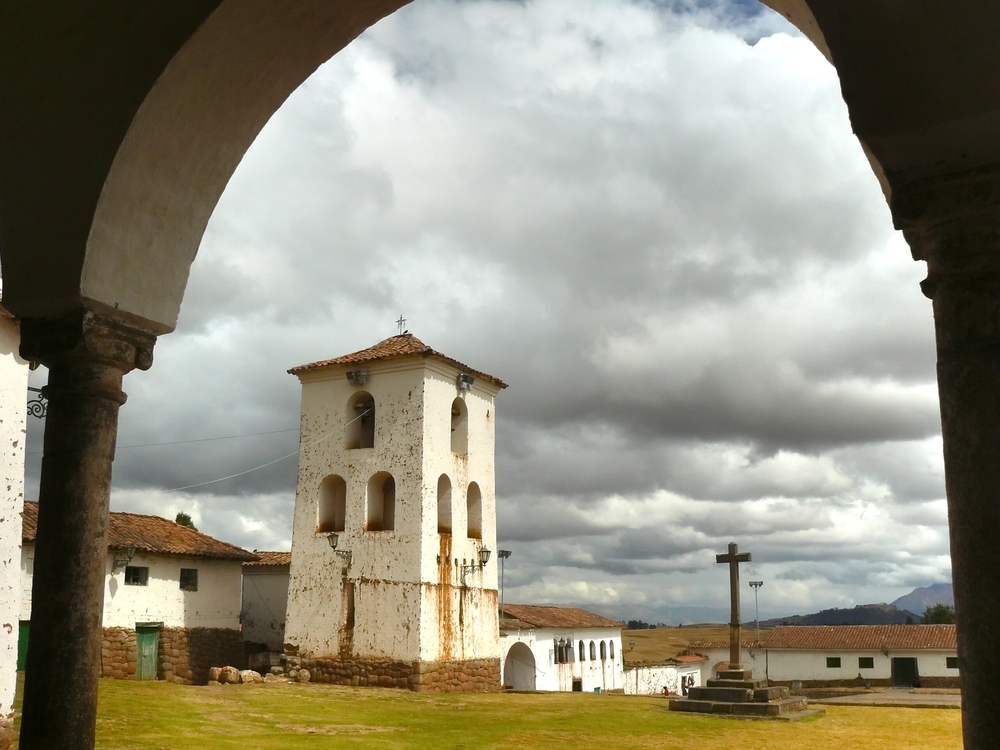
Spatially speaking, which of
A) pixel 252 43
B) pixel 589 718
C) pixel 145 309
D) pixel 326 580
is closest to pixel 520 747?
pixel 589 718

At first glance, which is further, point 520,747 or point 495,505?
point 495,505

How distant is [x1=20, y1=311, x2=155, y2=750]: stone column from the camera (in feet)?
12.0

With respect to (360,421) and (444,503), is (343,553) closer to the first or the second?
(444,503)

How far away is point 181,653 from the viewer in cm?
2325

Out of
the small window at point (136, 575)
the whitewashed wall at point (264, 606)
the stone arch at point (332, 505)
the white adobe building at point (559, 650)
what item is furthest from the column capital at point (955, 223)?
the white adobe building at point (559, 650)

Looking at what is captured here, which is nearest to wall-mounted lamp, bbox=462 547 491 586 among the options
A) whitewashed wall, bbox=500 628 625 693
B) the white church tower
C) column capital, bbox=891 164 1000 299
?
the white church tower

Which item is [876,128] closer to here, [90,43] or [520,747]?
[90,43]

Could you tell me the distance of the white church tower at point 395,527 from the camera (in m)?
21.8

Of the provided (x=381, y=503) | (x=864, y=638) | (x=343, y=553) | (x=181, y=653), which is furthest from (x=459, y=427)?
(x=864, y=638)

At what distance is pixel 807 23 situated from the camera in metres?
3.42

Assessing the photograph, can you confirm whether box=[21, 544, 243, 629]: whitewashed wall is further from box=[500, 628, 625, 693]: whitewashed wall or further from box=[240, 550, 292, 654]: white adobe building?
box=[500, 628, 625, 693]: whitewashed wall

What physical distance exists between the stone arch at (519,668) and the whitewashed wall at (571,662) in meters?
0.14

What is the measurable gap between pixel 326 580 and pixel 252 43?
66.2ft

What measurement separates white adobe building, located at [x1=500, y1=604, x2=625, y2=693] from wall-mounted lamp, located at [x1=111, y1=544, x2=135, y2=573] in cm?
1296
